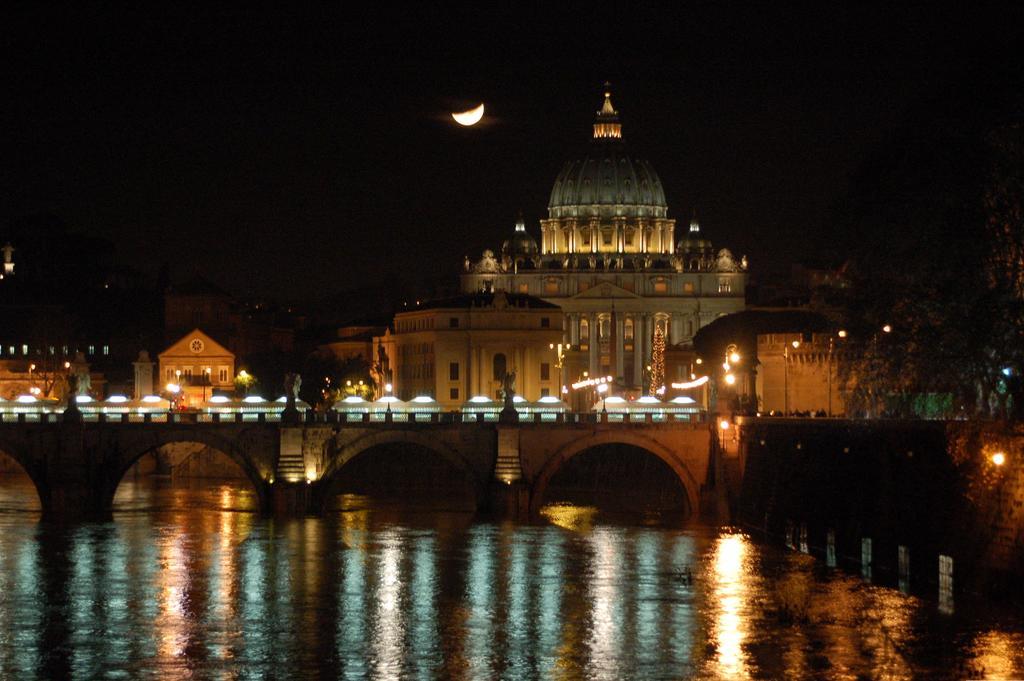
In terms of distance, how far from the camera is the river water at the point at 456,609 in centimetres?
5831

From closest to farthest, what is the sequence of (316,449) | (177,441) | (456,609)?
(456,609) < (177,441) < (316,449)

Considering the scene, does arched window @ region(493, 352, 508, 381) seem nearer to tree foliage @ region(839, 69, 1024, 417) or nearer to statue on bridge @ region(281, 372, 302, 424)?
statue on bridge @ region(281, 372, 302, 424)

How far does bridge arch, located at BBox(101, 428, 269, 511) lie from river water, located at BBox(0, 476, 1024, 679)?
15.6 feet

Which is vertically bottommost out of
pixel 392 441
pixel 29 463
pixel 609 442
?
pixel 29 463

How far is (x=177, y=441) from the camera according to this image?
324 feet

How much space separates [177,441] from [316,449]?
5792mm

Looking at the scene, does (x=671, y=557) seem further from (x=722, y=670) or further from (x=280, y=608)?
(x=722, y=670)

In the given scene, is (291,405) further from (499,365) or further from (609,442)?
(499,365)

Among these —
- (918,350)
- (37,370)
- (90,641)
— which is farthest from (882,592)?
(37,370)

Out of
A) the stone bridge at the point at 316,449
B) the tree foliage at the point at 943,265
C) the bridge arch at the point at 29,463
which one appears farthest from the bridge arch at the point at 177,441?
the tree foliage at the point at 943,265

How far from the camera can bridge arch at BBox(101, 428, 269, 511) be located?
323 feet

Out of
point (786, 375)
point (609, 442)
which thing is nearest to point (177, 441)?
point (609, 442)

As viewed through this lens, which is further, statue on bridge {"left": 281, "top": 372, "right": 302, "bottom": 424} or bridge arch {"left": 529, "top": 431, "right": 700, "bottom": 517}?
bridge arch {"left": 529, "top": 431, "right": 700, "bottom": 517}

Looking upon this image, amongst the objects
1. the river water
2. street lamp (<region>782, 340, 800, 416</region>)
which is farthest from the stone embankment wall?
street lamp (<region>782, 340, 800, 416</region>)
